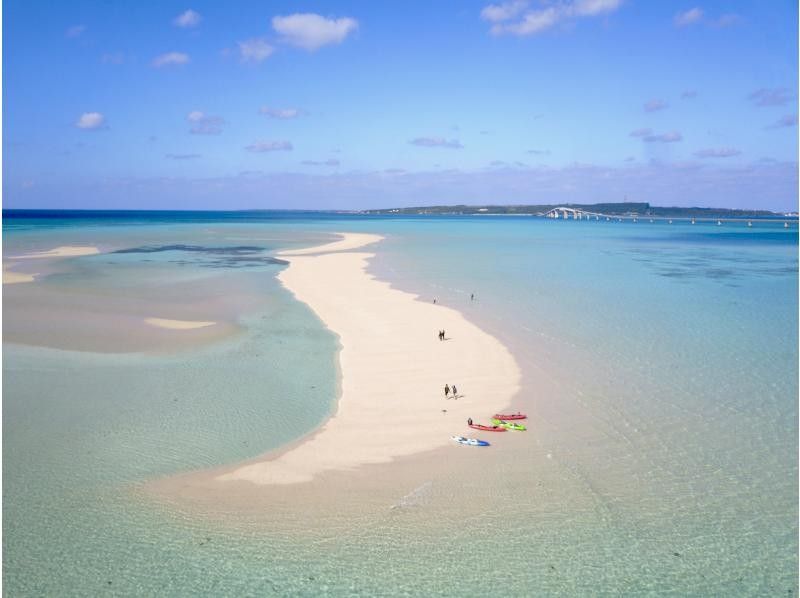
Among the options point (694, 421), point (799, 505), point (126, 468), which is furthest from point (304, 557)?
point (694, 421)

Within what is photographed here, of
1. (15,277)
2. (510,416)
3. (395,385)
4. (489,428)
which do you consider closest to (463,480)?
(489,428)

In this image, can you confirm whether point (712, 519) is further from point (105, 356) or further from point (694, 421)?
point (105, 356)

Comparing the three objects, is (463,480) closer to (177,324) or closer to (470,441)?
(470,441)

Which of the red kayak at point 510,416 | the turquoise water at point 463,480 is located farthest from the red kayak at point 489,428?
the turquoise water at point 463,480

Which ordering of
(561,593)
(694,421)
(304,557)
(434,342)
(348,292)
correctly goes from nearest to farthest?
(561,593) < (304,557) < (694,421) < (434,342) < (348,292)

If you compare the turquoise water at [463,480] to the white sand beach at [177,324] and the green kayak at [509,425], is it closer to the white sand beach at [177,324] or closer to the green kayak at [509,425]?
the green kayak at [509,425]

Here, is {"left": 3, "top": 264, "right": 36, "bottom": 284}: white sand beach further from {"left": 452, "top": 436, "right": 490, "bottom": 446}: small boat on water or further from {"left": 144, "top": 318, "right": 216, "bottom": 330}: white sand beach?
{"left": 452, "top": 436, "right": 490, "bottom": 446}: small boat on water
